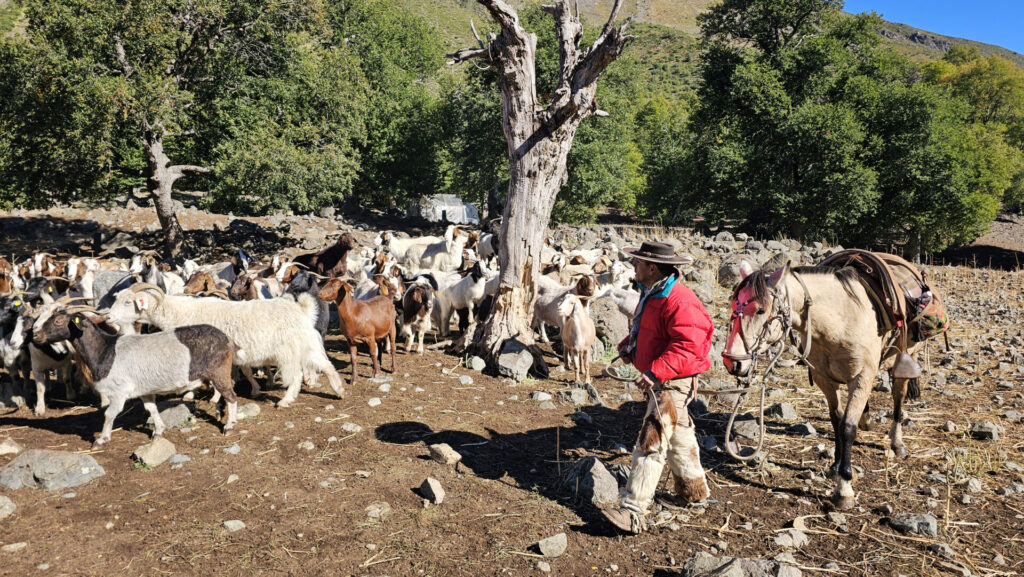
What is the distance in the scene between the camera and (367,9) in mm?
40156

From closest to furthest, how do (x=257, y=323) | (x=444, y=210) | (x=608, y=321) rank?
(x=257, y=323), (x=608, y=321), (x=444, y=210)

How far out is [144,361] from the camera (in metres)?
5.93

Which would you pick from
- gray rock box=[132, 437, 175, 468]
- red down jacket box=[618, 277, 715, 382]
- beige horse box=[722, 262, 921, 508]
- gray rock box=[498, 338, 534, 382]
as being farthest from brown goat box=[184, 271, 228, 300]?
beige horse box=[722, 262, 921, 508]

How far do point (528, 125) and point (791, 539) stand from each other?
6396 millimetres

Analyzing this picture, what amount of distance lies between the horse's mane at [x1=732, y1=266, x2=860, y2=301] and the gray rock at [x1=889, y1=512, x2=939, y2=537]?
1964mm

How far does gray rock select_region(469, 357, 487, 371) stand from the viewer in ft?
29.0

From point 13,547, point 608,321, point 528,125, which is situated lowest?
point 13,547

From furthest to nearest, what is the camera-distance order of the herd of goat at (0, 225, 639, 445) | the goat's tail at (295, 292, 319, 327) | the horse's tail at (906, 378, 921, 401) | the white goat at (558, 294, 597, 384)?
the white goat at (558, 294, 597, 384) < the goat's tail at (295, 292, 319, 327) < the horse's tail at (906, 378, 921, 401) < the herd of goat at (0, 225, 639, 445)

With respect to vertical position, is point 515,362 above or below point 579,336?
below

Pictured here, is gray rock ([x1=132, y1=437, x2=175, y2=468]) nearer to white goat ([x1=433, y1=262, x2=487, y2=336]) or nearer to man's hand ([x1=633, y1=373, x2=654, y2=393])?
man's hand ([x1=633, y1=373, x2=654, y2=393])

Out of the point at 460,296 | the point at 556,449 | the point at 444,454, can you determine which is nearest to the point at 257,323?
the point at 444,454

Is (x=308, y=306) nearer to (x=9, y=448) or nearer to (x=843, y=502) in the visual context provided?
(x=9, y=448)

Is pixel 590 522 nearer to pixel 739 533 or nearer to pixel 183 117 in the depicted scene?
pixel 739 533

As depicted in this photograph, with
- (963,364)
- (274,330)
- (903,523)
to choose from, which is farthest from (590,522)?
(963,364)
